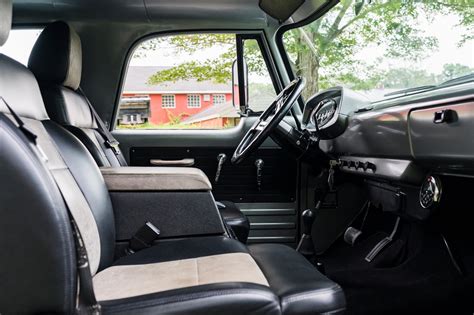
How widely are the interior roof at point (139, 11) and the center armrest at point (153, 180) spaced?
134 cm

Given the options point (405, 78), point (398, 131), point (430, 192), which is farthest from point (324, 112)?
point (430, 192)

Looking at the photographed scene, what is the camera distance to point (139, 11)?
2.62m

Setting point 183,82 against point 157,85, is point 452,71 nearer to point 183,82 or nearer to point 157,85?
point 183,82

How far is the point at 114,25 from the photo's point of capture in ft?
8.79

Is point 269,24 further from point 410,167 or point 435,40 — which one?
point 410,167

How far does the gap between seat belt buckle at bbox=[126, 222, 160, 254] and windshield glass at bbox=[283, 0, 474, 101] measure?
1.23 meters

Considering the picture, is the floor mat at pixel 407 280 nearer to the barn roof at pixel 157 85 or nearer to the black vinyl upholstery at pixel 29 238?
the black vinyl upholstery at pixel 29 238

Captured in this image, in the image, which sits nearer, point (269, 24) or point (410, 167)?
point (410, 167)

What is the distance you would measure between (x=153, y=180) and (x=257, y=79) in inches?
52.8

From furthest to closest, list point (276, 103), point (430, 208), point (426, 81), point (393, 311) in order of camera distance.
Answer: point (276, 103)
point (426, 81)
point (393, 311)
point (430, 208)

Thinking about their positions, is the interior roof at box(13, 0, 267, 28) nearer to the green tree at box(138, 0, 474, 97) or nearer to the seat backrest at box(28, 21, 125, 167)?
the green tree at box(138, 0, 474, 97)

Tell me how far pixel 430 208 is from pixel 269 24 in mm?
1552

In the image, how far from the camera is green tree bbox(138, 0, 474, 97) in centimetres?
222

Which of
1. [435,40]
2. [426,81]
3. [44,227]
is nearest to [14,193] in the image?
[44,227]
